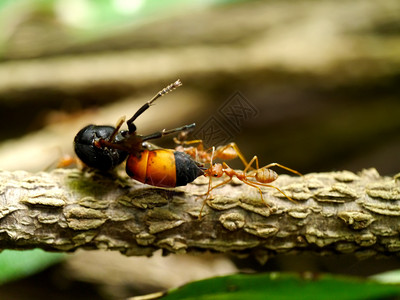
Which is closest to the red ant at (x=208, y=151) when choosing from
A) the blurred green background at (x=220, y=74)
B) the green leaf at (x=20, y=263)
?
the green leaf at (x=20, y=263)

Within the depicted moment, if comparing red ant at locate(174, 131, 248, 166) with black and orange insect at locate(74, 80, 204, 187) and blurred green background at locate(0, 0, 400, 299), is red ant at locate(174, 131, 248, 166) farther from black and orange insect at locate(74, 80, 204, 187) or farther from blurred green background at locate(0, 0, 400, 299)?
blurred green background at locate(0, 0, 400, 299)

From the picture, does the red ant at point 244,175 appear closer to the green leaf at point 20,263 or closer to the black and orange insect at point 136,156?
the black and orange insect at point 136,156

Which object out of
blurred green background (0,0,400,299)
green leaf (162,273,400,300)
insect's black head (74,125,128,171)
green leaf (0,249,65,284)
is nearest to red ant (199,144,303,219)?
green leaf (162,273,400,300)

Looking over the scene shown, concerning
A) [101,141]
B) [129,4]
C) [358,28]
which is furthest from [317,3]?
[101,141]

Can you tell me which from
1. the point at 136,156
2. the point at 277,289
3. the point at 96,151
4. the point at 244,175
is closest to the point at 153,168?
the point at 136,156

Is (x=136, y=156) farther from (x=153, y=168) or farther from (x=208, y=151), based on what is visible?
(x=208, y=151)
